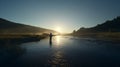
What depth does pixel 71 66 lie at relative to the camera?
15094 millimetres

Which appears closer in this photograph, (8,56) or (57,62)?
(57,62)

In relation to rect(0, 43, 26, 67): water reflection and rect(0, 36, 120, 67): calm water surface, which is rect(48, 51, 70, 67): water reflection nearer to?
rect(0, 36, 120, 67): calm water surface

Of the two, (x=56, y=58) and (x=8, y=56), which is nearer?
(x=56, y=58)

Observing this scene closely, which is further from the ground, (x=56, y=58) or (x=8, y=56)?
(x=8, y=56)

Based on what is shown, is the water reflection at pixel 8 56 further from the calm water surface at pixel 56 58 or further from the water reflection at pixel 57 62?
the water reflection at pixel 57 62

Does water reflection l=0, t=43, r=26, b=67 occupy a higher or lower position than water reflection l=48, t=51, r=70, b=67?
higher

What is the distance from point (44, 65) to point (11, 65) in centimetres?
386

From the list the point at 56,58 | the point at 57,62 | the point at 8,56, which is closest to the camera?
the point at 57,62

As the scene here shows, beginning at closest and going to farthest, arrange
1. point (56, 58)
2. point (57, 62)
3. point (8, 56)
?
point (57, 62), point (56, 58), point (8, 56)

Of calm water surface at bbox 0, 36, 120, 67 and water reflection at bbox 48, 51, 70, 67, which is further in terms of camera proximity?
calm water surface at bbox 0, 36, 120, 67

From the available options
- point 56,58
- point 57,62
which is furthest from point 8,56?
point 57,62

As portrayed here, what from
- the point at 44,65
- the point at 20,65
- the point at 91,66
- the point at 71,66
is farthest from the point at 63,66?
the point at 20,65

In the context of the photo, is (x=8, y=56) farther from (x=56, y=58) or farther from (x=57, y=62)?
(x=57, y=62)

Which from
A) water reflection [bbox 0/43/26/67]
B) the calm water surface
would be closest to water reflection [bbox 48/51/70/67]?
the calm water surface
